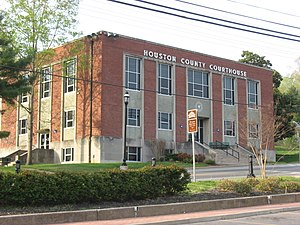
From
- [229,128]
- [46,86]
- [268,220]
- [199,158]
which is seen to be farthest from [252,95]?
[268,220]

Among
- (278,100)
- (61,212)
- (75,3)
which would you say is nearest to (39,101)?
(75,3)

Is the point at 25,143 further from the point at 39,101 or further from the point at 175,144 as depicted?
the point at 175,144

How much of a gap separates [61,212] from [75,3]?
29.2 meters

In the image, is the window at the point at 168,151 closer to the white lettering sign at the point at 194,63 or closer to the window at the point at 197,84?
the window at the point at 197,84

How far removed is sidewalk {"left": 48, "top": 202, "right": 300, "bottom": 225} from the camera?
1148cm

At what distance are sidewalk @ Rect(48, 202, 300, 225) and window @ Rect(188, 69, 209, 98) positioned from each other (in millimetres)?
30736

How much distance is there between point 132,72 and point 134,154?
7214mm

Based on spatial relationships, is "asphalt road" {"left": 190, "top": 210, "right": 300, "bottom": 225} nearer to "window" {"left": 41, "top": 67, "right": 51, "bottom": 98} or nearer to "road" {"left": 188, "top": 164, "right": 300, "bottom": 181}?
"road" {"left": 188, "top": 164, "right": 300, "bottom": 181}

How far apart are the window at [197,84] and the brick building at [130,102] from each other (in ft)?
0.33

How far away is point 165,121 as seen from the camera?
42.9m

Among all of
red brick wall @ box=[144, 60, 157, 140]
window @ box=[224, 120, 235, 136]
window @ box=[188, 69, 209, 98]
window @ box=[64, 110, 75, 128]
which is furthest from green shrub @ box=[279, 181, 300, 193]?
window @ box=[224, 120, 235, 136]

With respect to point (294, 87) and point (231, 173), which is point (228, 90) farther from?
point (231, 173)

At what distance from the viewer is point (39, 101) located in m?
44.7

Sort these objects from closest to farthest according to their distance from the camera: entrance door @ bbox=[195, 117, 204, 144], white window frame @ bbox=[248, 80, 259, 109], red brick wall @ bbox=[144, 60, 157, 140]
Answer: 1. red brick wall @ bbox=[144, 60, 157, 140]
2. entrance door @ bbox=[195, 117, 204, 144]
3. white window frame @ bbox=[248, 80, 259, 109]
